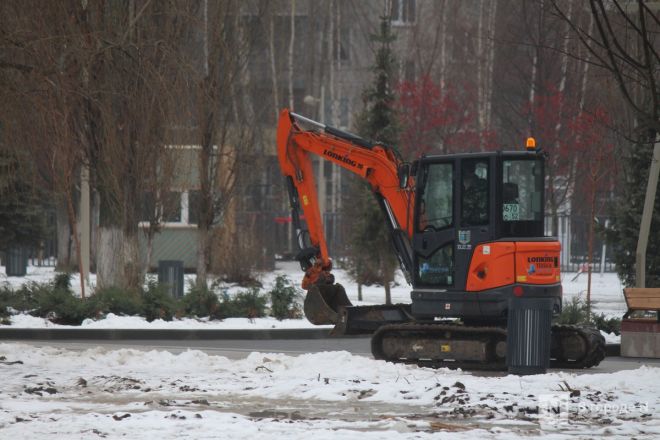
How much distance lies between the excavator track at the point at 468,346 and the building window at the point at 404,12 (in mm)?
42673

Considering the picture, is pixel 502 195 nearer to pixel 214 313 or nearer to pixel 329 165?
pixel 214 313

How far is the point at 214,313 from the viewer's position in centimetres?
2314

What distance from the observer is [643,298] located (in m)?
18.6

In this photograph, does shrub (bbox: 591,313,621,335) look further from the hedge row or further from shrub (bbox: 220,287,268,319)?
shrub (bbox: 220,287,268,319)

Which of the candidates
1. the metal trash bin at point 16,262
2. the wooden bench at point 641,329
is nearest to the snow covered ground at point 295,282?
the metal trash bin at point 16,262

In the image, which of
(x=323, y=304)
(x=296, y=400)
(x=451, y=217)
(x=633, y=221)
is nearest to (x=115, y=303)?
(x=323, y=304)

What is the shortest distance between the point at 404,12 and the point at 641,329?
41829mm

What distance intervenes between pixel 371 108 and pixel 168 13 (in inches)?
312

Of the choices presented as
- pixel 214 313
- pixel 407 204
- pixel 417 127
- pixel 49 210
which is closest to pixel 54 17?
pixel 214 313

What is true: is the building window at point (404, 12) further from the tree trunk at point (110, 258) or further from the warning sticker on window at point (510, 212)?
the warning sticker on window at point (510, 212)

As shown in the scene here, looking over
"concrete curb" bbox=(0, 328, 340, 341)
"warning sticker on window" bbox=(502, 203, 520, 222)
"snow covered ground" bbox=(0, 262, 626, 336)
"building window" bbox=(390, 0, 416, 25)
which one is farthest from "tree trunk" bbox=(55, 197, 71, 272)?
"warning sticker on window" bbox=(502, 203, 520, 222)

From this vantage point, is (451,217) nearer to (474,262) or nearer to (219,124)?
(474,262)

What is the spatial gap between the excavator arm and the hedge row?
425 cm

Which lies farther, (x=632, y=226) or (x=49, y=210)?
(x=49, y=210)
